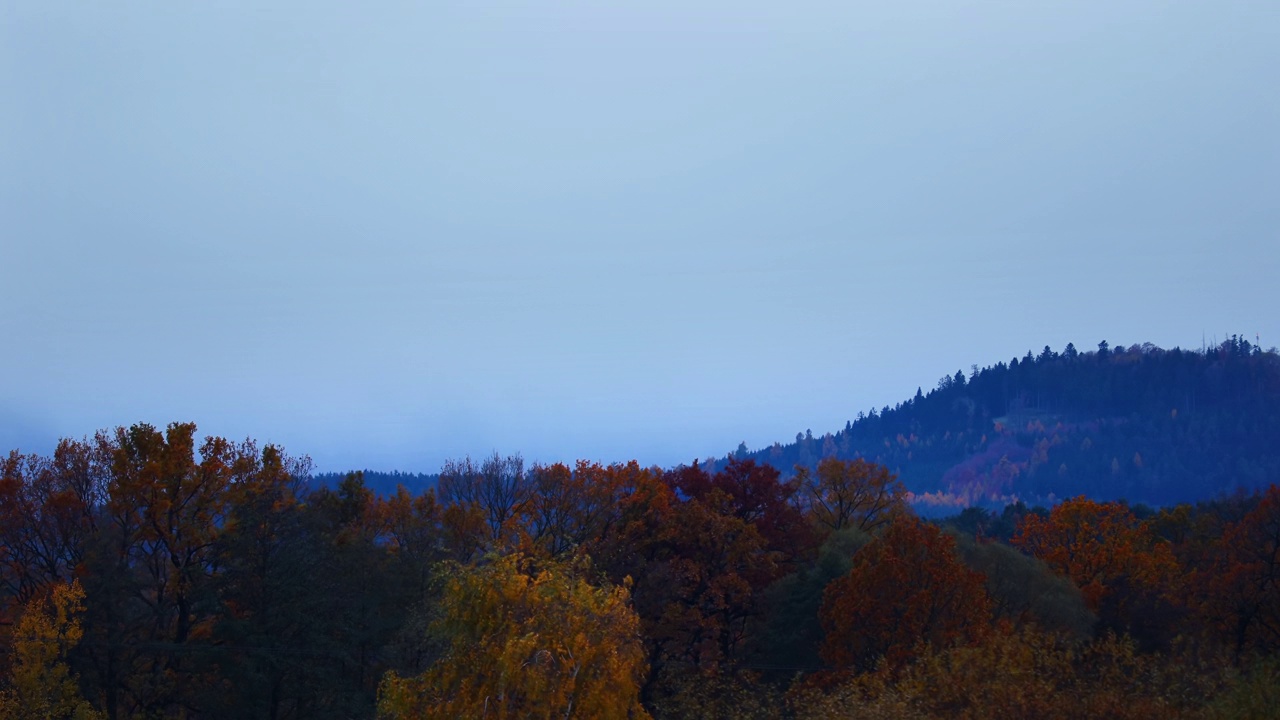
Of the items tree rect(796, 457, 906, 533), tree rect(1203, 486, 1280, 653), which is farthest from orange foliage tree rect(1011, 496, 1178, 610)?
tree rect(796, 457, 906, 533)

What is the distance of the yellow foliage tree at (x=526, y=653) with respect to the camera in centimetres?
1930

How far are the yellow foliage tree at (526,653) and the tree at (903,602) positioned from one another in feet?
60.2

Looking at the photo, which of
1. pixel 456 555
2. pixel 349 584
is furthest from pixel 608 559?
pixel 349 584

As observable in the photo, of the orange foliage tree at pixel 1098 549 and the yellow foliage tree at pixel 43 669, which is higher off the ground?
the yellow foliage tree at pixel 43 669

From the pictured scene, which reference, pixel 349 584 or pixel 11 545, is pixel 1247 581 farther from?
pixel 11 545

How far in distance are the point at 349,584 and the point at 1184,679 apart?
113 ft

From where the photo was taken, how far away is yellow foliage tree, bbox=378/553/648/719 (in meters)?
19.3

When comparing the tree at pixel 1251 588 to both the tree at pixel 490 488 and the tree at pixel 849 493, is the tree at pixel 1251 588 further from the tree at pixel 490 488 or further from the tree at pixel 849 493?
the tree at pixel 490 488

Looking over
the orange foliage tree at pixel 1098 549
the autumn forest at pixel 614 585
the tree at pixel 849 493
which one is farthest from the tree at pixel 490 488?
the orange foliage tree at pixel 1098 549

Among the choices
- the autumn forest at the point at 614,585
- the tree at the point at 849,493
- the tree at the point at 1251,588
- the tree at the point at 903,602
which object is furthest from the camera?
the tree at the point at 849,493

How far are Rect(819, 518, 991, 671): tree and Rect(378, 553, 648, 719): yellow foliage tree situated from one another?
18334 millimetres

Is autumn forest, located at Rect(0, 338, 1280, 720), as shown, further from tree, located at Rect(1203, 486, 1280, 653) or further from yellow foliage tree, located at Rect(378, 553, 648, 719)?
yellow foliage tree, located at Rect(378, 553, 648, 719)

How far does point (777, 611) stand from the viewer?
44.8m

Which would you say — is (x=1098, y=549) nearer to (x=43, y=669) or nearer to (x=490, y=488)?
(x=490, y=488)
